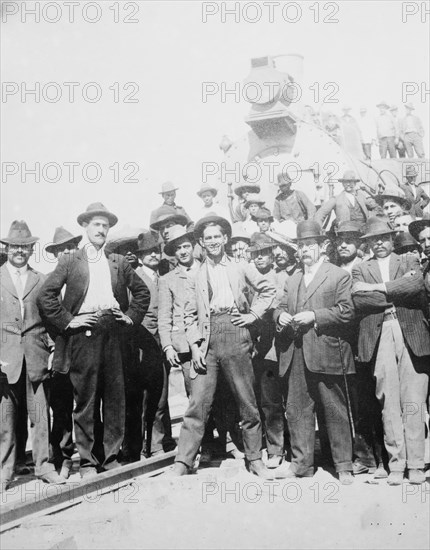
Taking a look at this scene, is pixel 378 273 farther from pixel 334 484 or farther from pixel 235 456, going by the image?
pixel 235 456

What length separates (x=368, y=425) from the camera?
4934mm

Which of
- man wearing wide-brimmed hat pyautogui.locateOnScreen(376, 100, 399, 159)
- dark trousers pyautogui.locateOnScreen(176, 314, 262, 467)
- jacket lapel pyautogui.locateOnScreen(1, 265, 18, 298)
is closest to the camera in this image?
dark trousers pyautogui.locateOnScreen(176, 314, 262, 467)

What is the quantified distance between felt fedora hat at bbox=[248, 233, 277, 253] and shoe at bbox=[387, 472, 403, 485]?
232 centimetres

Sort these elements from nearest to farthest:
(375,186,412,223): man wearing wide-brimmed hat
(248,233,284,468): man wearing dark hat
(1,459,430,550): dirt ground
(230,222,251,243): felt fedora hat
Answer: (1,459,430,550): dirt ground < (248,233,284,468): man wearing dark hat < (375,186,412,223): man wearing wide-brimmed hat < (230,222,251,243): felt fedora hat

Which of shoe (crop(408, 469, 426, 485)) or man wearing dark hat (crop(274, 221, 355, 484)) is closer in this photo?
shoe (crop(408, 469, 426, 485))

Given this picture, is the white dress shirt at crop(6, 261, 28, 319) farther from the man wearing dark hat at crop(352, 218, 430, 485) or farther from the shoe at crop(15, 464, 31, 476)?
the man wearing dark hat at crop(352, 218, 430, 485)

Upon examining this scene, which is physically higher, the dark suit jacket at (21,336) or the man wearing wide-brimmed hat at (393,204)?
the man wearing wide-brimmed hat at (393,204)

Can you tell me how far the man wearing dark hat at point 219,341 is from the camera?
4.98m

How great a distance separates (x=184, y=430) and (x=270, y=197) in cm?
654

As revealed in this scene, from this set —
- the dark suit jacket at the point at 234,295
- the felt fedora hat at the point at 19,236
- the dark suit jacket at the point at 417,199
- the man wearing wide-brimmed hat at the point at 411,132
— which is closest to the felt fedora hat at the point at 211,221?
the dark suit jacket at the point at 234,295

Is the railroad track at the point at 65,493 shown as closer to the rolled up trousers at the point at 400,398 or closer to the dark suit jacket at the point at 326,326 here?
the dark suit jacket at the point at 326,326

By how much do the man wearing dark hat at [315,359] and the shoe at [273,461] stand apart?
1.35 feet

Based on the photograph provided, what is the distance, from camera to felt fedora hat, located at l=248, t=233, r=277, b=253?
5.94 m

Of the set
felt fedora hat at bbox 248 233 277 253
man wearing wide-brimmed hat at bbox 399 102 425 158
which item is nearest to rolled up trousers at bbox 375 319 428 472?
felt fedora hat at bbox 248 233 277 253
